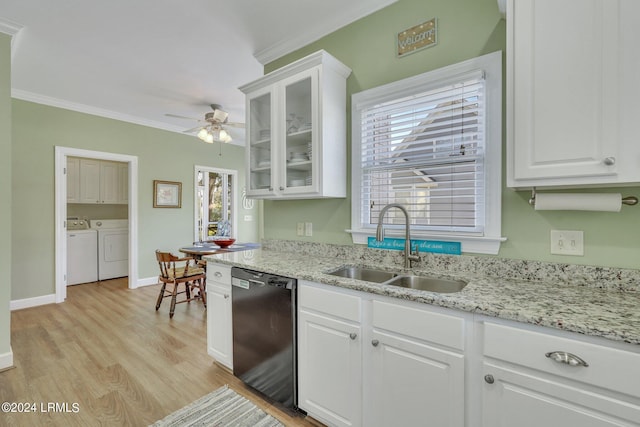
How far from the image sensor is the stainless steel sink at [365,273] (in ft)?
6.16

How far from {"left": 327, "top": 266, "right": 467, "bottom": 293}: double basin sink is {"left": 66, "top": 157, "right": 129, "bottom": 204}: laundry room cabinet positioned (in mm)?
5466

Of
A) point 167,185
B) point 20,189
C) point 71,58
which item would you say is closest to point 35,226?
point 20,189

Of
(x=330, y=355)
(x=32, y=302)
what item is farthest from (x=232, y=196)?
(x=330, y=355)

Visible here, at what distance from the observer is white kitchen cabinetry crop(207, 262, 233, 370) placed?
2137mm

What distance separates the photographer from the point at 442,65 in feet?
5.96

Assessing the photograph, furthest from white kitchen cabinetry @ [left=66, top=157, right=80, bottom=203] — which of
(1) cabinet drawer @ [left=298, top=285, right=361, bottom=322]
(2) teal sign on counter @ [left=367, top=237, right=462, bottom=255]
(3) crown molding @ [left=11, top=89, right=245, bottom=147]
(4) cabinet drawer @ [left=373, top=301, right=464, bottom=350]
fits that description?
(4) cabinet drawer @ [left=373, top=301, right=464, bottom=350]

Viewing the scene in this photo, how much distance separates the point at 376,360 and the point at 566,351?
74cm

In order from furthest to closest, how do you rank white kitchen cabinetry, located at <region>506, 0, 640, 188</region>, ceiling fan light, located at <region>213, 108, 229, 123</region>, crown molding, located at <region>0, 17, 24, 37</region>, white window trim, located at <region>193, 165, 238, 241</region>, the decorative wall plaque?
1. white window trim, located at <region>193, 165, 238, 241</region>
2. ceiling fan light, located at <region>213, 108, 229, 123</region>
3. crown molding, located at <region>0, 17, 24, 37</region>
4. the decorative wall plaque
5. white kitchen cabinetry, located at <region>506, 0, 640, 188</region>

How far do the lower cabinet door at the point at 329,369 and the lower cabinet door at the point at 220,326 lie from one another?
70 centimetres

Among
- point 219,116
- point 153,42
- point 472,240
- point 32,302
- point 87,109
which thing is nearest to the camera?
point 472,240

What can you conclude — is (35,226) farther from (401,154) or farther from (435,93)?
(435,93)

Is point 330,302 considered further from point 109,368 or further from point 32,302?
point 32,302

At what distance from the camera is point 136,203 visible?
4645 mm

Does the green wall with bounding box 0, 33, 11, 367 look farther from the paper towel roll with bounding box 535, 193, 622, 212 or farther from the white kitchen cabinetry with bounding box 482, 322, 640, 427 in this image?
the paper towel roll with bounding box 535, 193, 622, 212
